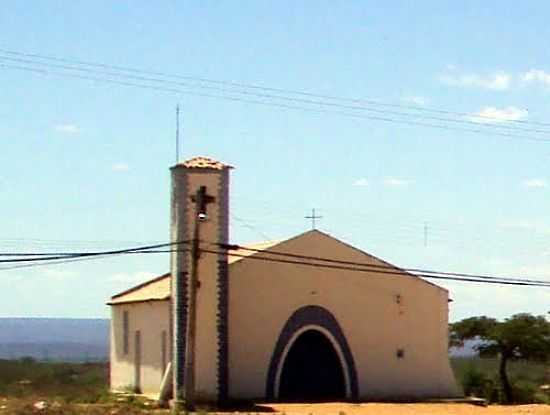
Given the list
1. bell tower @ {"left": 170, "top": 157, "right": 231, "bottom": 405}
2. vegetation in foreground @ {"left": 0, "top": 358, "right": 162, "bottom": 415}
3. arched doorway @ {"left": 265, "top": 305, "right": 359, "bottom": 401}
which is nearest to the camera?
vegetation in foreground @ {"left": 0, "top": 358, "right": 162, "bottom": 415}

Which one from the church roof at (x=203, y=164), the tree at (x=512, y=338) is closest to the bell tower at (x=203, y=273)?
the church roof at (x=203, y=164)

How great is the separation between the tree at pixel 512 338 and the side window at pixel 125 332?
17937 millimetres

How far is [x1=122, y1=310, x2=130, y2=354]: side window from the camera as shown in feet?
179

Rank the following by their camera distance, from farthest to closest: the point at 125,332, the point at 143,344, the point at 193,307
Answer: the point at 125,332 < the point at 143,344 < the point at 193,307

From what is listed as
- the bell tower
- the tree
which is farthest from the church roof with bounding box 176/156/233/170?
the tree

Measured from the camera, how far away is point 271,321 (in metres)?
49.7

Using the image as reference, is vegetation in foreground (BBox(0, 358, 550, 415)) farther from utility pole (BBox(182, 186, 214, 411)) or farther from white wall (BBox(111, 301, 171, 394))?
utility pole (BBox(182, 186, 214, 411))

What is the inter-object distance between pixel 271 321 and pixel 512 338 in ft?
62.9

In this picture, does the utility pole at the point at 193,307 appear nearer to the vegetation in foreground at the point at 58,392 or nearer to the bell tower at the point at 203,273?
the bell tower at the point at 203,273

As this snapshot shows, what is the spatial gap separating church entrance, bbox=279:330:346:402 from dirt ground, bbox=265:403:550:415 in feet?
9.40

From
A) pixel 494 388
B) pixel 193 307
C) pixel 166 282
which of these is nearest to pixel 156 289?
pixel 166 282

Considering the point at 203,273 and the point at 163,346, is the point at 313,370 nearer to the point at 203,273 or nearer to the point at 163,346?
the point at 163,346

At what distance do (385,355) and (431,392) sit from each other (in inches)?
95.0

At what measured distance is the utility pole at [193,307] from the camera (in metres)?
44.6
